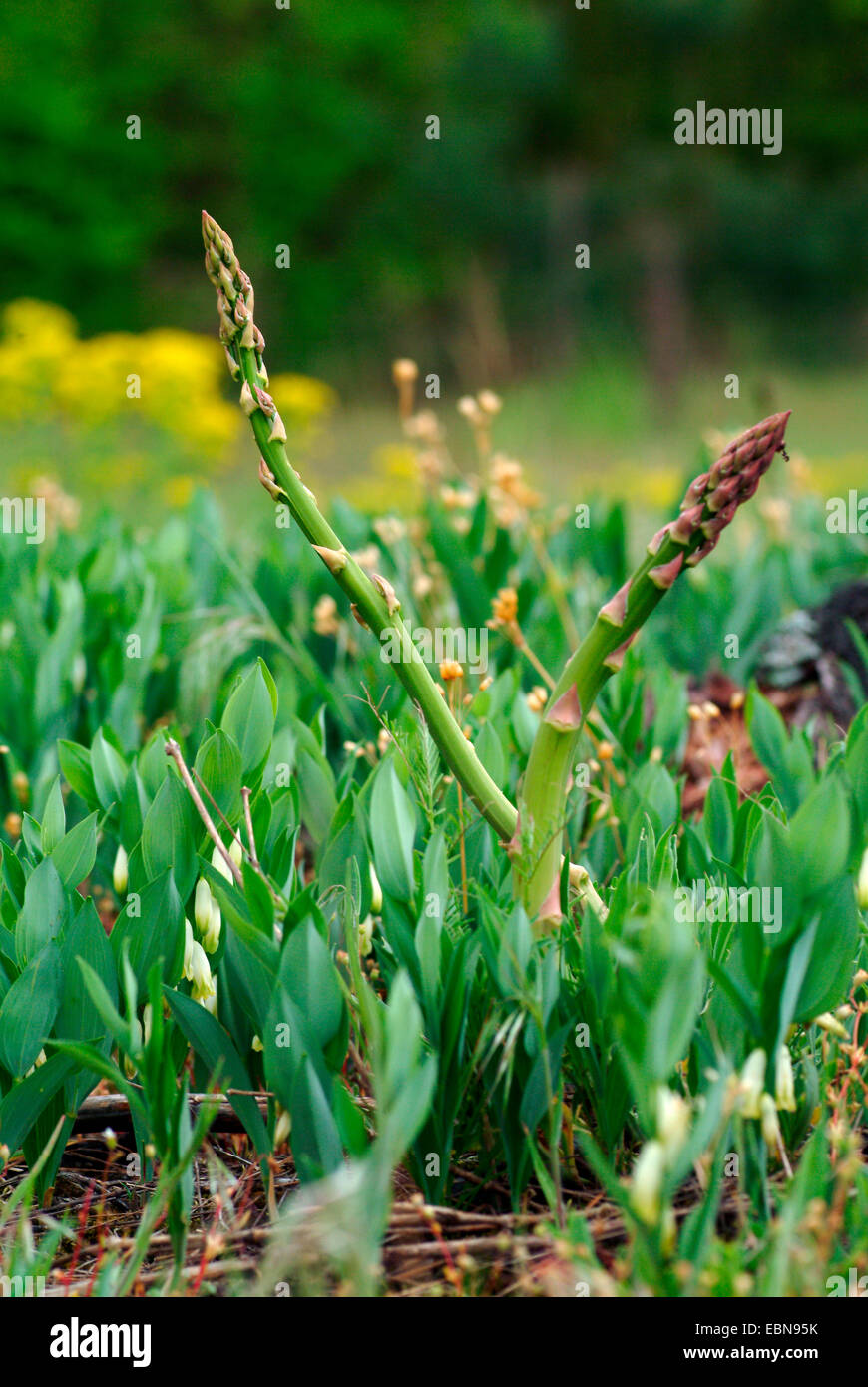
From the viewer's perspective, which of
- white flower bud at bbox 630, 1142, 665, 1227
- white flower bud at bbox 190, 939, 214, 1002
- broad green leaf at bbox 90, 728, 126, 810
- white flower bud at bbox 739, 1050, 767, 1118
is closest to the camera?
white flower bud at bbox 630, 1142, 665, 1227

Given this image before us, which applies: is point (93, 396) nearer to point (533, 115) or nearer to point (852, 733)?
point (852, 733)

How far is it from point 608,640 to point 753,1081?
0.43m

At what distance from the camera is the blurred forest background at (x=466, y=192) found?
15391mm

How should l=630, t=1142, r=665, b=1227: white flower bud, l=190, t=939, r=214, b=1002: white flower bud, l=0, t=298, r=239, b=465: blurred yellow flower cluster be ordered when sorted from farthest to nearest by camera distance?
l=0, t=298, r=239, b=465: blurred yellow flower cluster < l=190, t=939, r=214, b=1002: white flower bud < l=630, t=1142, r=665, b=1227: white flower bud

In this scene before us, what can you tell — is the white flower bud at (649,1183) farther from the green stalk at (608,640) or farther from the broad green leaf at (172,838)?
the broad green leaf at (172,838)

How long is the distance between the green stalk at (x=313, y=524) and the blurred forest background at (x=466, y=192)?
1260 cm

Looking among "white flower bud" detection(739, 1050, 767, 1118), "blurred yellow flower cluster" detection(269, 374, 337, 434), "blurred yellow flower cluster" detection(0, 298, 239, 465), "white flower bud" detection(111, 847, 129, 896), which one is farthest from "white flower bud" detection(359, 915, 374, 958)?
"blurred yellow flower cluster" detection(0, 298, 239, 465)

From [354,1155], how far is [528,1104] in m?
0.18

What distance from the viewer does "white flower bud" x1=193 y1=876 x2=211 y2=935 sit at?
4.52 feet

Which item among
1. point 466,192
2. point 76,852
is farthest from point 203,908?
point 466,192

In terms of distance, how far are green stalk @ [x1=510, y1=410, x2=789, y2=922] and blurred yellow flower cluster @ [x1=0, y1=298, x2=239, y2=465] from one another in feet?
18.9

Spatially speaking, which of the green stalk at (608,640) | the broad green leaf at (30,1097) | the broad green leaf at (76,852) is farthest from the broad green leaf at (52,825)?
the green stalk at (608,640)

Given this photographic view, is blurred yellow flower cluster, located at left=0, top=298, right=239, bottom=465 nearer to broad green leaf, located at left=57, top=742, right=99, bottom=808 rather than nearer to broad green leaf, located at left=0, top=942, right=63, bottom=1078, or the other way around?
broad green leaf, located at left=57, top=742, right=99, bottom=808

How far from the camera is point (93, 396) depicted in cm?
676
